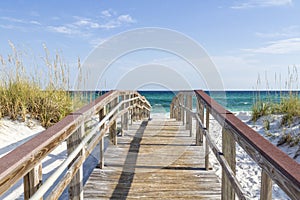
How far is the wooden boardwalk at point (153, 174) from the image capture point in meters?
2.95

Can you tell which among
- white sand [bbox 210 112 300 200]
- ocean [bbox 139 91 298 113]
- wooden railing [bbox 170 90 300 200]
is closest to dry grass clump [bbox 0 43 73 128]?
white sand [bbox 210 112 300 200]

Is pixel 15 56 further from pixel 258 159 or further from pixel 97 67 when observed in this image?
pixel 258 159

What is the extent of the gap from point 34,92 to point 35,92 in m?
0.03

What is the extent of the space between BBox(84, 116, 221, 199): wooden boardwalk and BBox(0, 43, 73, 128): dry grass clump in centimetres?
185

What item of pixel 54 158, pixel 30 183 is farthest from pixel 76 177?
pixel 54 158

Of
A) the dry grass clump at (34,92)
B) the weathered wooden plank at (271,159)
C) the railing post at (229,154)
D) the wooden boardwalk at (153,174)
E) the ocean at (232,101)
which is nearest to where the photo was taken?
the weathered wooden plank at (271,159)

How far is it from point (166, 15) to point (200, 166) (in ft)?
19.9

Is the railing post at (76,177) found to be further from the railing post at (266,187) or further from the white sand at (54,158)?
the railing post at (266,187)

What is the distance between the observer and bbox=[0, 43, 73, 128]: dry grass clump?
18.6ft

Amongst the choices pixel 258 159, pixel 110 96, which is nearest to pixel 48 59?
pixel 110 96

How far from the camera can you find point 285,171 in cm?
118

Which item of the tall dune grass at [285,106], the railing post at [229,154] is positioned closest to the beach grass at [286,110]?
the tall dune grass at [285,106]

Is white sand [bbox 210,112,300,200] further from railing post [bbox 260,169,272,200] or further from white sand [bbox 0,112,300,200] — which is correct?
railing post [bbox 260,169,272,200]

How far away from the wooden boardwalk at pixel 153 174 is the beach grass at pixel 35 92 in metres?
1.83
